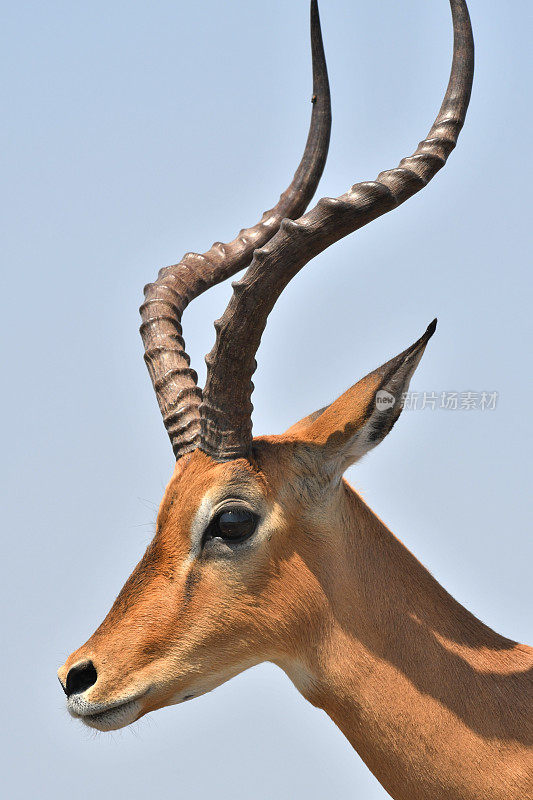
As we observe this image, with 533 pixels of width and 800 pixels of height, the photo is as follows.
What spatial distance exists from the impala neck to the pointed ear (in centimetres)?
36

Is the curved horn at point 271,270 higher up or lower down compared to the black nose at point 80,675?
higher up

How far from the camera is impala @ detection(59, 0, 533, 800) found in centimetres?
514

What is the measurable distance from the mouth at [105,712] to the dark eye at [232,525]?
919 mm

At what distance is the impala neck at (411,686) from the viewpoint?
204 inches

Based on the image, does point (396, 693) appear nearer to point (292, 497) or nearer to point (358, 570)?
point (358, 570)

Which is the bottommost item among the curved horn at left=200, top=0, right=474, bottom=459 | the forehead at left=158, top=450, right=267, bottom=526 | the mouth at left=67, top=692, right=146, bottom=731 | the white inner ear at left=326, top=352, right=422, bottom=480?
the mouth at left=67, top=692, right=146, bottom=731

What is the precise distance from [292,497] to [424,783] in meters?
1.67

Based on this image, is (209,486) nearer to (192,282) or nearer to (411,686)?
(411,686)

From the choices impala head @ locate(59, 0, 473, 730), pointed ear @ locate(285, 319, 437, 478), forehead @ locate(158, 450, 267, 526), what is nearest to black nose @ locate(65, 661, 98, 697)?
impala head @ locate(59, 0, 473, 730)

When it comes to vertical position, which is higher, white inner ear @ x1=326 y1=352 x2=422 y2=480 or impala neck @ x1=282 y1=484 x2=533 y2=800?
white inner ear @ x1=326 y1=352 x2=422 y2=480

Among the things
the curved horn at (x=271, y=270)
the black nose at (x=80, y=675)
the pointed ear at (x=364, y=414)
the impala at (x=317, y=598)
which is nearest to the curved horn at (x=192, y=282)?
the curved horn at (x=271, y=270)

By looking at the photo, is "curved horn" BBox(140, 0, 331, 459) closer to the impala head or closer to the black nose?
the impala head

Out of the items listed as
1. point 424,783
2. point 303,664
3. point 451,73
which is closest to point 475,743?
point 424,783

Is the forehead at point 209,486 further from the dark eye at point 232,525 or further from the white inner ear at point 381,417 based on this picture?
the white inner ear at point 381,417
